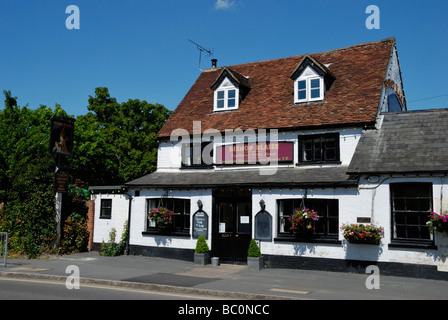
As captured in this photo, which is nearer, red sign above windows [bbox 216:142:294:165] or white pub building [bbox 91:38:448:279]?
white pub building [bbox 91:38:448:279]

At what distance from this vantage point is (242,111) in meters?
19.6

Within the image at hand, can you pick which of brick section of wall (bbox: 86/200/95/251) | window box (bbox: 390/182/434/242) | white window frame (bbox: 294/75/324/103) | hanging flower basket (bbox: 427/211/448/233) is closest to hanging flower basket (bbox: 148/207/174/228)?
brick section of wall (bbox: 86/200/95/251)

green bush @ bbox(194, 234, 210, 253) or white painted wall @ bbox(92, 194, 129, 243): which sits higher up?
white painted wall @ bbox(92, 194, 129, 243)

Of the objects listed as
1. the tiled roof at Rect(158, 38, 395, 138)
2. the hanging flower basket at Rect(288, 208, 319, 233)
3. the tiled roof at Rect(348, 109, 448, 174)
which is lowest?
the hanging flower basket at Rect(288, 208, 319, 233)

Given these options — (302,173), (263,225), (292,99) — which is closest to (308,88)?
(292,99)

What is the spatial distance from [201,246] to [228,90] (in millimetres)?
7958

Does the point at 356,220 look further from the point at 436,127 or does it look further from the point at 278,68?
the point at 278,68

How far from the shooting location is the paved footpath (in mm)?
10672

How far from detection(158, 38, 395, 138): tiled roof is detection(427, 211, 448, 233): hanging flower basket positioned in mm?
4455

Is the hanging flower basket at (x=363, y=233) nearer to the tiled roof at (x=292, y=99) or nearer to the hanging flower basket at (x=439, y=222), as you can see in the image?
the hanging flower basket at (x=439, y=222)

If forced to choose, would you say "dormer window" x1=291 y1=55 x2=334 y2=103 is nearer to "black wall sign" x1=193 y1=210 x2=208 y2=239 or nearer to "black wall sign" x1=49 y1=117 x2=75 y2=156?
"black wall sign" x1=193 y1=210 x2=208 y2=239

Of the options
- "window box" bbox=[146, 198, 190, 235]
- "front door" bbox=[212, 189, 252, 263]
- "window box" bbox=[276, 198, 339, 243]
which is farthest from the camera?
"window box" bbox=[146, 198, 190, 235]

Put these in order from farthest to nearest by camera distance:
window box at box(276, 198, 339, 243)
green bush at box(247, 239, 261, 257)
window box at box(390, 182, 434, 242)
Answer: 1. green bush at box(247, 239, 261, 257)
2. window box at box(276, 198, 339, 243)
3. window box at box(390, 182, 434, 242)
